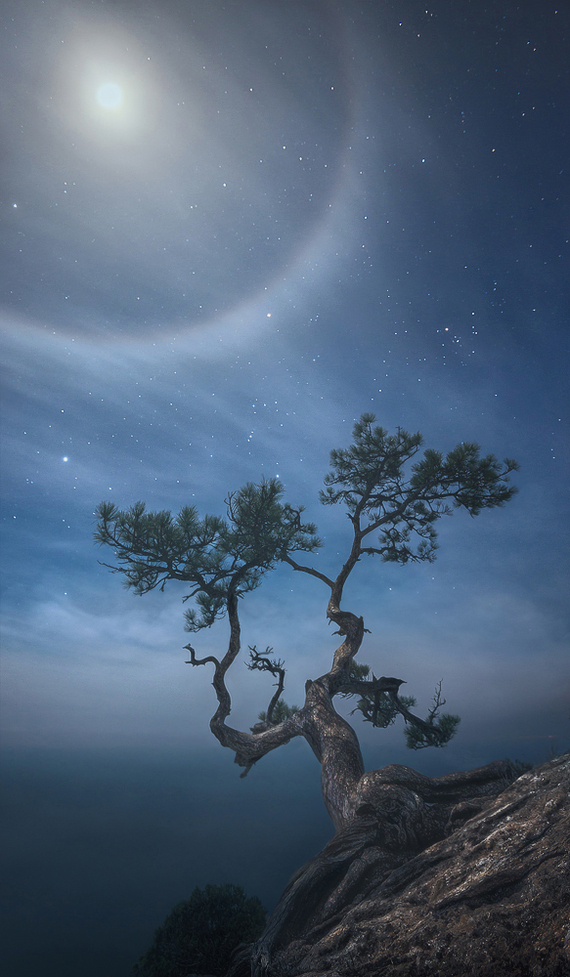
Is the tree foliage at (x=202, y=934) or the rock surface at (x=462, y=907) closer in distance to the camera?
the rock surface at (x=462, y=907)

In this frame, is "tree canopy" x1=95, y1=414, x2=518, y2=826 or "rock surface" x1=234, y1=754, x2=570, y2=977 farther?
"tree canopy" x1=95, y1=414, x2=518, y2=826

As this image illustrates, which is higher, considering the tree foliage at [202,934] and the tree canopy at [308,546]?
the tree canopy at [308,546]

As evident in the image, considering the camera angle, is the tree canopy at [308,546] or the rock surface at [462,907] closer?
the rock surface at [462,907]

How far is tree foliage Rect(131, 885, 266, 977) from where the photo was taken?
852cm

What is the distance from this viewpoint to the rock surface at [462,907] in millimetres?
2846

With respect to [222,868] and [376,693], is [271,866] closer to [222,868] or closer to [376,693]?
[222,868]

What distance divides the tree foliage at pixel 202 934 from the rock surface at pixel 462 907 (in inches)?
221

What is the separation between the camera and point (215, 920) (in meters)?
9.09

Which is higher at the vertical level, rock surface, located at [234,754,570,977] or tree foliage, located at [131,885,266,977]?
rock surface, located at [234,754,570,977]

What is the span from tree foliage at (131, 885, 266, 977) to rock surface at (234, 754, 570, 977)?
5602mm

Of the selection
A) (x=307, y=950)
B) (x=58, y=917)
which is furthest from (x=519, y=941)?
(x=58, y=917)

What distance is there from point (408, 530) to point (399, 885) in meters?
8.48

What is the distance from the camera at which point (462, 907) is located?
10.8 feet

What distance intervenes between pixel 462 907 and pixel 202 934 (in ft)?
29.6
